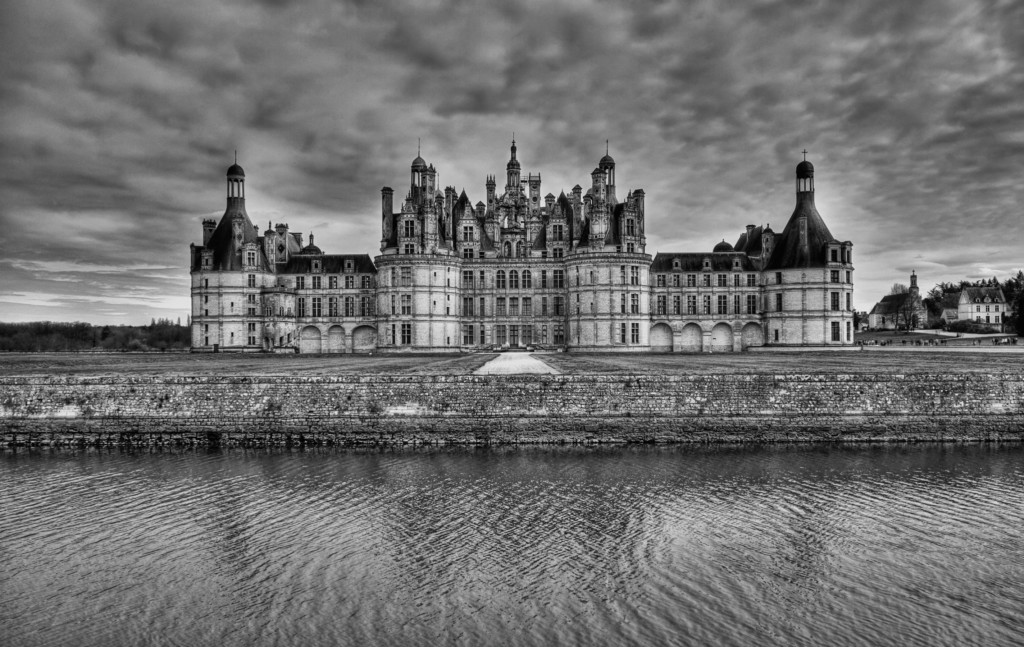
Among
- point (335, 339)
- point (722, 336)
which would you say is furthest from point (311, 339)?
point (722, 336)

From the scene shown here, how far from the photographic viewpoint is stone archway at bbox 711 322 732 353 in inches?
2778

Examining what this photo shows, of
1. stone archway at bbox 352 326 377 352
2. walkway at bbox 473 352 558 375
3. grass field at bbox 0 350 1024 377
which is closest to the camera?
grass field at bbox 0 350 1024 377

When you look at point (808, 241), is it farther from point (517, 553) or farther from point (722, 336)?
point (517, 553)

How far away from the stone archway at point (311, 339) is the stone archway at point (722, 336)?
133 ft

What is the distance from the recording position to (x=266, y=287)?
229ft

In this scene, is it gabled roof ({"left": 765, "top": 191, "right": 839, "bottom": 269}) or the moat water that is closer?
the moat water

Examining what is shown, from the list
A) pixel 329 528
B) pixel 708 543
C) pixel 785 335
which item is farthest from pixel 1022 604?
pixel 785 335

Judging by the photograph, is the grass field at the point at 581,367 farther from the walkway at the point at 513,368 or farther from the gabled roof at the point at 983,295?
Result: the gabled roof at the point at 983,295

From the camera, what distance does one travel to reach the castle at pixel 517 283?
65.9 metres

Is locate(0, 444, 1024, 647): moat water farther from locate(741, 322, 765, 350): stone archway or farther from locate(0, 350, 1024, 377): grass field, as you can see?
locate(741, 322, 765, 350): stone archway

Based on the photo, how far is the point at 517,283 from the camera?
6969cm

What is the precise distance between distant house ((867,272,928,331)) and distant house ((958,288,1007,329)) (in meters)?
6.74

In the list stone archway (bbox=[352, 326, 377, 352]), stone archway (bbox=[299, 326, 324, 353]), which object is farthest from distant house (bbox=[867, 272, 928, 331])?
stone archway (bbox=[299, 326, 324, 353])

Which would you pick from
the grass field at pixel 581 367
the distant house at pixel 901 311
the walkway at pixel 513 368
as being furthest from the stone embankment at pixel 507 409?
the distant house at pixel 901 311
